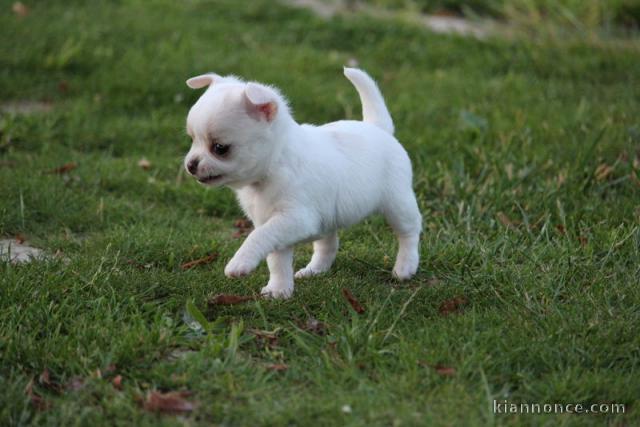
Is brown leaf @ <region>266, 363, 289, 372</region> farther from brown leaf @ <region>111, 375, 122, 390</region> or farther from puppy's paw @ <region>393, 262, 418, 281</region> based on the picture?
puppy's paw @ <region>393, 262, 418, 281</region>

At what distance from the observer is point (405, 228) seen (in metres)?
4.16

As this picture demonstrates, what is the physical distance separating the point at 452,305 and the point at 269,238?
88 cm

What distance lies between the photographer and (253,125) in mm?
3529

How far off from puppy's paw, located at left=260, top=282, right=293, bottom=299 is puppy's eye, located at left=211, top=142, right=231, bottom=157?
705mm

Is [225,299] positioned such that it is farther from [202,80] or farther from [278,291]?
[202,80]

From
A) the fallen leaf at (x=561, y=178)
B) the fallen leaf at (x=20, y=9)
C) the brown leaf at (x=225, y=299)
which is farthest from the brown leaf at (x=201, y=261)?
the fallen leaf at (x=20, y=9)

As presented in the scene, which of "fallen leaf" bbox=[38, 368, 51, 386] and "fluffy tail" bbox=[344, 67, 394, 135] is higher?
"fluffy tail" bbox=[344, 67, 394, 135]

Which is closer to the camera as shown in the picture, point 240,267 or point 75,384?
point 75,384

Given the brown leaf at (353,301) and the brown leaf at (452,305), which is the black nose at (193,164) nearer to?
the brown leaf at (353,301)

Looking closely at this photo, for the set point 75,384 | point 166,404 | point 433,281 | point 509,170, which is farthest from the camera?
point 509,170

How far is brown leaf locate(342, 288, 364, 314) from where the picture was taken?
3.74 metres

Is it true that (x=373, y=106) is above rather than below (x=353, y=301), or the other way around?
above

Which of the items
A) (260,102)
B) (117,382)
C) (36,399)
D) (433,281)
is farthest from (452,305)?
(36,399)

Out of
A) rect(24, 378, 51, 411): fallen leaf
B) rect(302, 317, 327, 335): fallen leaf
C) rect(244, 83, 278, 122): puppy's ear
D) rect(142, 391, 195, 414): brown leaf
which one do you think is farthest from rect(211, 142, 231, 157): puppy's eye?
rect(24, 378, 51, 411): fallen leaf
